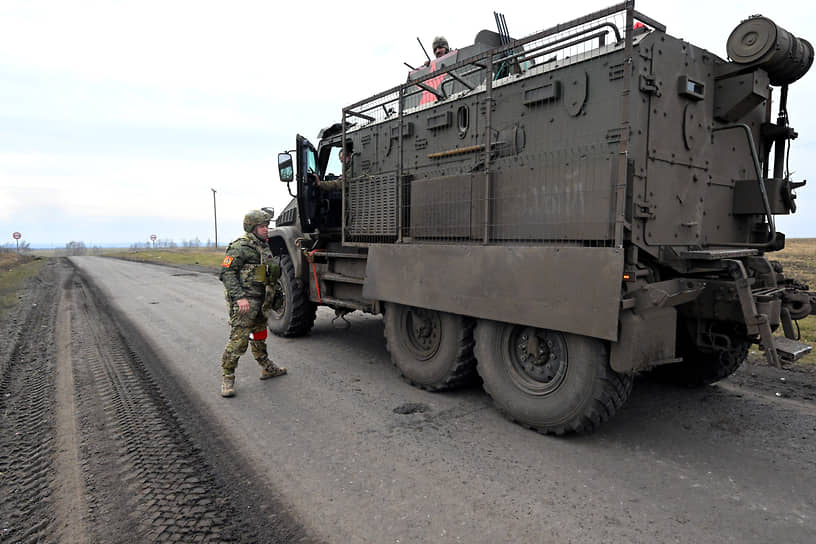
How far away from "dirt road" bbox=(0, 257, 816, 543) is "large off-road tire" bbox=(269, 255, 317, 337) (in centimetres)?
149

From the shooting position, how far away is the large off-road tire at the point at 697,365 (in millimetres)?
4340

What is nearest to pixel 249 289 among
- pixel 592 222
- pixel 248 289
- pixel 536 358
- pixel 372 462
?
pixel 248 289

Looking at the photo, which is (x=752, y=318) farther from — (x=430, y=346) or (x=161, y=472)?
(x=161, y=472)

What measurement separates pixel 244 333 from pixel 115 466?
1.94 m

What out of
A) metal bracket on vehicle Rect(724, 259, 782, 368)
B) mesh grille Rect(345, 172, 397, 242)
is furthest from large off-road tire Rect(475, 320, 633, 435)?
mesh grille Rect(345, 172, 397, 242)

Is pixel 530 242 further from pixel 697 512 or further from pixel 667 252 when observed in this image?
pixel 697 512

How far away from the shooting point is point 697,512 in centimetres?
268

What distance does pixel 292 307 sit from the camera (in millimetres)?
6953

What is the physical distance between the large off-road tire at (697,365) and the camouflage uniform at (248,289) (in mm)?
4097

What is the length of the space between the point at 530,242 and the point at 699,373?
236cm

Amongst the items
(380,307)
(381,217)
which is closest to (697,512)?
(380,307)

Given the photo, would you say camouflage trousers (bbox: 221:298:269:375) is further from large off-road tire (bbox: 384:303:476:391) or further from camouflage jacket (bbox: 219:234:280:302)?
large off-road tire (bbox: 384:303:476:391)

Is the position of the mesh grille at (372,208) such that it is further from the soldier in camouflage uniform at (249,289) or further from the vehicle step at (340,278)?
the soldier in camouflage uniform at (249,289)

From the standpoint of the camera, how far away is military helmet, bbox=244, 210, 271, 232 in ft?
16.7
